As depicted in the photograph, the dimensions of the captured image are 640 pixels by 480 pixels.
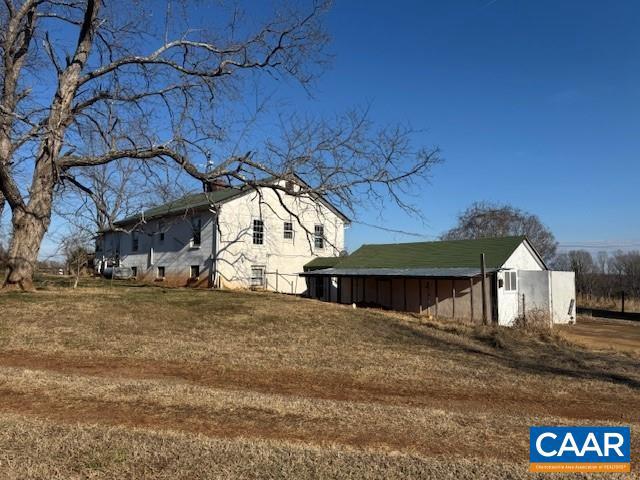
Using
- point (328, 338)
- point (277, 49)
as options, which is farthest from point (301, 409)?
point (277, 49)

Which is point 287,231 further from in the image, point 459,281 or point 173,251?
point 459,281

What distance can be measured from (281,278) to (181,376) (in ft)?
78.6

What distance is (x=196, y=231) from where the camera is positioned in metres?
31.3

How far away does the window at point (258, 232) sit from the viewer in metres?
31.2

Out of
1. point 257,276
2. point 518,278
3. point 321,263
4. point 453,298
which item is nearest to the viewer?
point 453,298

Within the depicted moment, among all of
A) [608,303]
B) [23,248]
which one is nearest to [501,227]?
[608,303]

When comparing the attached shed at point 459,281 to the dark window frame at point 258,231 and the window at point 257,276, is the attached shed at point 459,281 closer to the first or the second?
the window at point 257,276

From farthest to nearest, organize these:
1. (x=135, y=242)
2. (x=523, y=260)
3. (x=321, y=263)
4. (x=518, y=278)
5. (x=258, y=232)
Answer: (x=135, y=242)
(x=321, y=263)
(x=258, y=232)
(x=523, y=260)
(x=518, y=278)

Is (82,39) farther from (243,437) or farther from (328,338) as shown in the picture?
(243,437)

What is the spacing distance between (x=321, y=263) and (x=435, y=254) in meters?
8.25

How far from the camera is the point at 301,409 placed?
6031 mm

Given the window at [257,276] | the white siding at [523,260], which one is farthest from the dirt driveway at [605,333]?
the window at [257,276]

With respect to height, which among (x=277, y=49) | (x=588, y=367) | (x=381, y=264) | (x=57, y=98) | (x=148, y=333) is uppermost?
(x=277, y=49)

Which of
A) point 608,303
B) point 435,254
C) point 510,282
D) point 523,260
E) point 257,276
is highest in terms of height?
point 435,254
